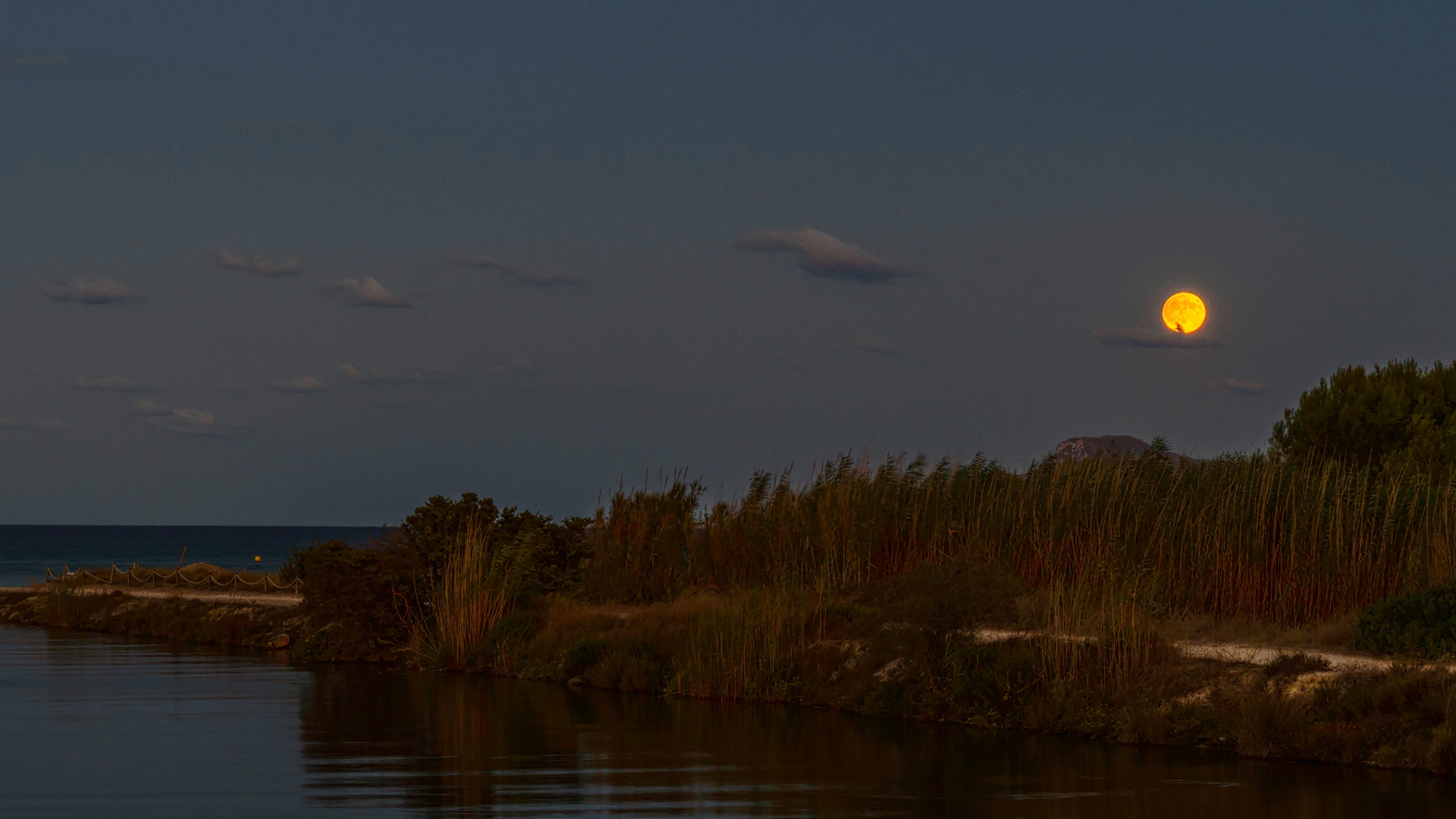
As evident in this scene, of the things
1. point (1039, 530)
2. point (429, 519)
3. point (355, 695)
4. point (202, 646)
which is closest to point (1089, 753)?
point (1039, 530)

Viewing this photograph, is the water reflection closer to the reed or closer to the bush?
the bush

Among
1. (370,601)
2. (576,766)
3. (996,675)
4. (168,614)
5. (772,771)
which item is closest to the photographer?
(772,771)

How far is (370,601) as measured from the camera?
29.7 metres

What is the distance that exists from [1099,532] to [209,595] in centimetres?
2542

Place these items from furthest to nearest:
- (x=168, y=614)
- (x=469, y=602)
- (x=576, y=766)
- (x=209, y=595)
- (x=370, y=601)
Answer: (x=209, y=595) < (x=168, y=614) < (x=370, y=601) < (x=469, y=602) < (x=576, y=766)

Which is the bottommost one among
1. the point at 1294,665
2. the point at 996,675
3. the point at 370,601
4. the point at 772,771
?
the point at 772,771

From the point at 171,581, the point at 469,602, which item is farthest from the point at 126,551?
the point at 469,602

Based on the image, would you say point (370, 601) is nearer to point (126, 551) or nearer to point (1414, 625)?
point (1414, 625)

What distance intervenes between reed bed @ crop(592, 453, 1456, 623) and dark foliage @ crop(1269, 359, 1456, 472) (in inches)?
216

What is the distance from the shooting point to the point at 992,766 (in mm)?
16375

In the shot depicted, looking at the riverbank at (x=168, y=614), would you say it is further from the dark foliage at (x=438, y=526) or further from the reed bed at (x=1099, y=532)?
the reed bed at (x=1099, y=532)

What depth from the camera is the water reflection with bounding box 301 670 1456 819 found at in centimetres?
1383

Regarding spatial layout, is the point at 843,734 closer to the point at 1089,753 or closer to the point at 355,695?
the point at 1089,753

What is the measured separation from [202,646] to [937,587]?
1984 cm
